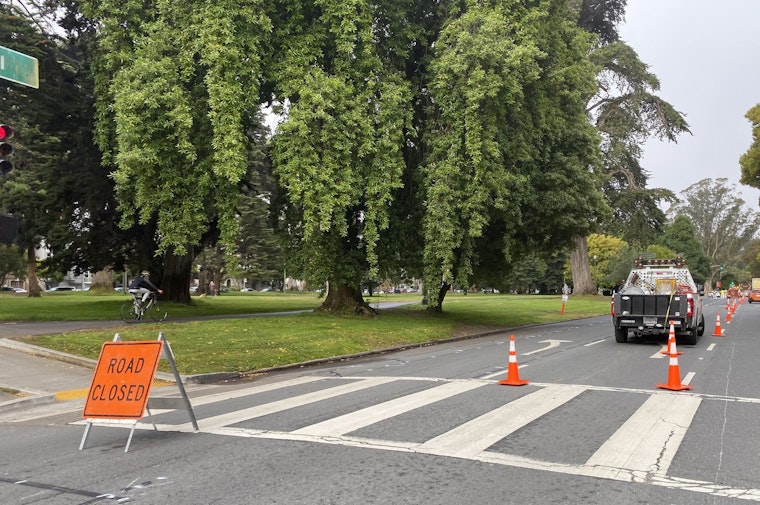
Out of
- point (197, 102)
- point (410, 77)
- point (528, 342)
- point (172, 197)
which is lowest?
point (528, 342)

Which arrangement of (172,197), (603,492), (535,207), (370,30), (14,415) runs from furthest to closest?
(535,207) → (370,30) → (172,197) → (14,415) → (603,492)

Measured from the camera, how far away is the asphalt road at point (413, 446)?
473 centimetres

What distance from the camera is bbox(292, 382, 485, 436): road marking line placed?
21.8 ft

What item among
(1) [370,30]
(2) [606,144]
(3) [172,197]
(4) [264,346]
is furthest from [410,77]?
(2) [606,144]

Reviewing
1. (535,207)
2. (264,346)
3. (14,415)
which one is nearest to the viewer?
(14,415)

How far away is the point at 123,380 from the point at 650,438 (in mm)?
5695

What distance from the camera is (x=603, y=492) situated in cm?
470

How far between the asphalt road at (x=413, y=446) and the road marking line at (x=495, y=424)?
1.0 inches

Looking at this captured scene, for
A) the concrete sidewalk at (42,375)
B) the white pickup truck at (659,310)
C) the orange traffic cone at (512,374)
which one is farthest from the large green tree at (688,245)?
the orange traffic cone at (512,374)

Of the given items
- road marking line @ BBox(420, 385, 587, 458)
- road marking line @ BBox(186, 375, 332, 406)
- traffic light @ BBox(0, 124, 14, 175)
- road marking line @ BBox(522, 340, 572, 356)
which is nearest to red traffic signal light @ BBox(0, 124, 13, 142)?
traffic light @ BBox(0, 124, 14, 175)

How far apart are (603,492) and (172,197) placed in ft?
51.6

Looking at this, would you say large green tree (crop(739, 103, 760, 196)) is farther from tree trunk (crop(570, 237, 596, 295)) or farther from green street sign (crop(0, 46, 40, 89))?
green street sign (crop(0, 46, 40, 89))

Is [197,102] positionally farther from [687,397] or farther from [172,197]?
[687,397]

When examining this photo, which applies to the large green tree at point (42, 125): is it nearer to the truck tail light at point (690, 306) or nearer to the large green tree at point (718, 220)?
the truck tail light at point (690, 306)
